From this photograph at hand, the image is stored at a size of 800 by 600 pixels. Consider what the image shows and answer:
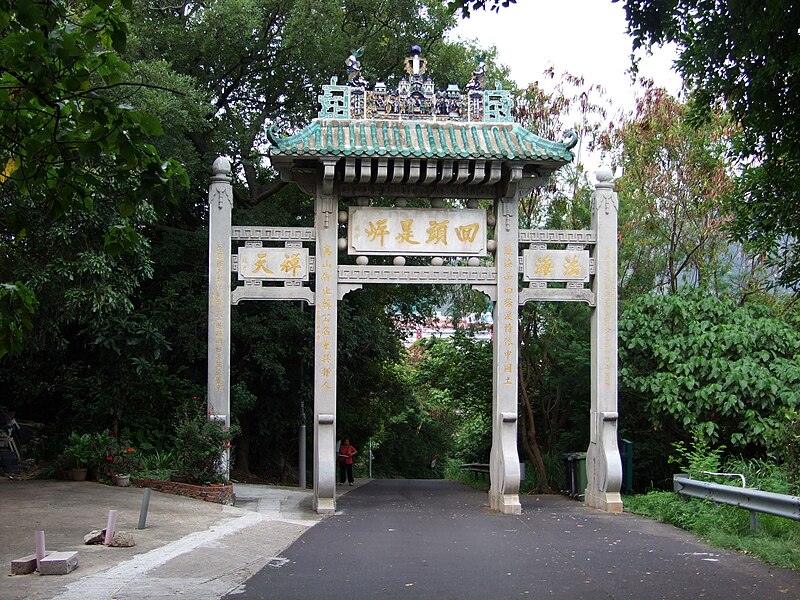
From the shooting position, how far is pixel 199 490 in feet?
55.0

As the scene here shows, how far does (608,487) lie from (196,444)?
23.4ft

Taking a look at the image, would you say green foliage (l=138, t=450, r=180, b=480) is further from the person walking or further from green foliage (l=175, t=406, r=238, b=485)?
the person walking

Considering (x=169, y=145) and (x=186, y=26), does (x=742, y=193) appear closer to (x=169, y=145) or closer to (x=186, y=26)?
(x=169, y=145)

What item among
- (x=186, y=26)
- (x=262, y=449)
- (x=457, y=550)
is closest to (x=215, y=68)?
(x=186, y=26)

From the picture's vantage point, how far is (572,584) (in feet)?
29.8

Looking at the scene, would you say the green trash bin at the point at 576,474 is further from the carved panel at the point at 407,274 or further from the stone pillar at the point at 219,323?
the stone pillar at the point at 219,323

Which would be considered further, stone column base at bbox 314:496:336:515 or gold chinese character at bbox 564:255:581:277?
gold chinese character at bbox 564:255:581:277

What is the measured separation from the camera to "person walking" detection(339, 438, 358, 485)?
2744 centimetres

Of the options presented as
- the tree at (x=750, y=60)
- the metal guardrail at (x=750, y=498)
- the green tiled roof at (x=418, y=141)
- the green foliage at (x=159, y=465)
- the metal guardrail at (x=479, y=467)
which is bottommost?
the metal guardrail at (x=479, y=467)

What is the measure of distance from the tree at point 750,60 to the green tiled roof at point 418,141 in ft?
15.3

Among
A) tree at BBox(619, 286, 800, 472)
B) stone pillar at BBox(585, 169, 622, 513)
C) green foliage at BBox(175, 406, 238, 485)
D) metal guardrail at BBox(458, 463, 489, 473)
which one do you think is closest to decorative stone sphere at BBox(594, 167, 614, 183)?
stone pillar at BBox(585, 169, 622, 513)

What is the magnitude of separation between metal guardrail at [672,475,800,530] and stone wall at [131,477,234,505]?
24.5 feet

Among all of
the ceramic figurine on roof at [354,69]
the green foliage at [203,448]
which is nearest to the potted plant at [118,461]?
the green foliage at [203,448]

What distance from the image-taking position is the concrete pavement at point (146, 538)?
8.96 metres
